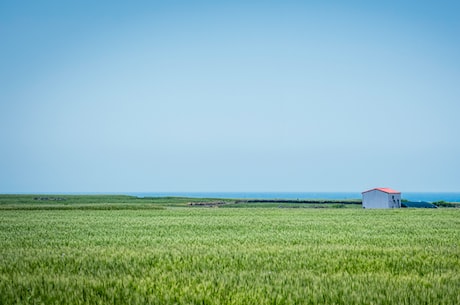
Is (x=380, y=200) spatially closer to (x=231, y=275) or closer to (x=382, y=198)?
(x=382, y=198)

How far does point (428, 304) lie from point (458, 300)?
70 cm

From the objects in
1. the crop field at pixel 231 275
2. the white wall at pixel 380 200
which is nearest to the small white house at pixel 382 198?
the white wall at pixel 380 200

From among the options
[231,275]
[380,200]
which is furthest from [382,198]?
[231,275]

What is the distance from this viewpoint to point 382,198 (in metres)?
70.4

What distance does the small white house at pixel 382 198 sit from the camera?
6969 cm

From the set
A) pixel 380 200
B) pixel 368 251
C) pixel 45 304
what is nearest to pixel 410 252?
pixel 368 251

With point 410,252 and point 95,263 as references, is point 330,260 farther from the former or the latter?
point 95,263

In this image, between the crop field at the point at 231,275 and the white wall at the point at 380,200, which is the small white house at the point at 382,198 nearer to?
the white wall at the point at 380,200

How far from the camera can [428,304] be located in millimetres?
7531

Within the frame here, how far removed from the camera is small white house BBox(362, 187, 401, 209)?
69.7 m

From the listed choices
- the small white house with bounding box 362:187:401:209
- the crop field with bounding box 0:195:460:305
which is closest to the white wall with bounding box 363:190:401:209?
the small white house with bounding box 362:187:401:209

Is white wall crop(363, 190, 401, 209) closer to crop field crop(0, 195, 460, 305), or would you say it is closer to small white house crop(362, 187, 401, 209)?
small white house crop(362, 187, 401, 209)

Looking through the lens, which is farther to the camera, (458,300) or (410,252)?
(410,252)

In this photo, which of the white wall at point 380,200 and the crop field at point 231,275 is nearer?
the crop field at point 231,275
